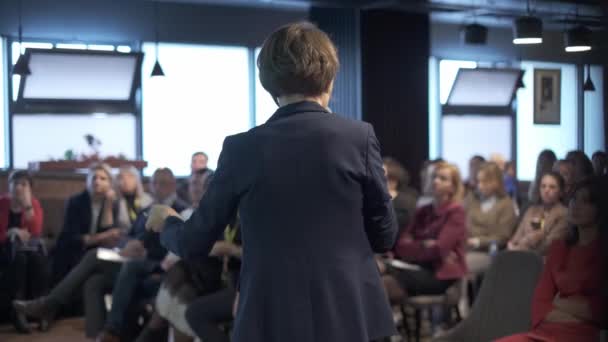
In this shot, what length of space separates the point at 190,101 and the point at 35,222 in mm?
5543

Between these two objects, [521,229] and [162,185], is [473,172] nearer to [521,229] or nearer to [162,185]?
[521,229]

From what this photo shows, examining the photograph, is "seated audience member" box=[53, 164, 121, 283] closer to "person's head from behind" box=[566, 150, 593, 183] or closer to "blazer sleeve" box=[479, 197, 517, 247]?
"blazer sleeve" box=[479, 197, 517, 247]

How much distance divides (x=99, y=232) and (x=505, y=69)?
7.61m

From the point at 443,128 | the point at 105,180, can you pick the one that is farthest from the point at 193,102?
the point at 105,180

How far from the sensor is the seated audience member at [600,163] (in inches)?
81.1

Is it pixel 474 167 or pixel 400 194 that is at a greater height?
pixel 474 167

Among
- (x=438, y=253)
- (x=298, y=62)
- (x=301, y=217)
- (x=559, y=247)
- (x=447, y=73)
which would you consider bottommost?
(x=438, y=253)

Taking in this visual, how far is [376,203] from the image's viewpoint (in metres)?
1.62

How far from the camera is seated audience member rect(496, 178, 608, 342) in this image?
2.93m

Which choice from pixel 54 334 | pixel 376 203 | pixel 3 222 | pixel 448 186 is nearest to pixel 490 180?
pixel 448 186

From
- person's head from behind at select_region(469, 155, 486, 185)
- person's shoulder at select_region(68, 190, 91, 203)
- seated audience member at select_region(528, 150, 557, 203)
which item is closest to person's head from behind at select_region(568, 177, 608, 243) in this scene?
seated audience member at select_region(528, 150, 557, 203)

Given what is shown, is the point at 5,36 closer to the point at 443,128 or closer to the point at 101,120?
the point at 101,120

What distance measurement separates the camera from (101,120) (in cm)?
1099

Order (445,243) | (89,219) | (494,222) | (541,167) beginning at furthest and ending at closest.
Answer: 1. (89,219)
2. (494,222)
3. (445,243)
4. (541,167)
